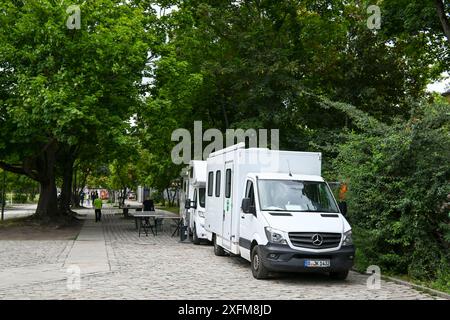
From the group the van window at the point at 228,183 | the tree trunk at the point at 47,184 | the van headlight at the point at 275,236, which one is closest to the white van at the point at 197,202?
the van window at the point at 228,183

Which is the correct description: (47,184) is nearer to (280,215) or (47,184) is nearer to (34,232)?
(34,232)

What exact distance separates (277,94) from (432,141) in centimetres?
1339

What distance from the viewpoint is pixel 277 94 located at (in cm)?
2489

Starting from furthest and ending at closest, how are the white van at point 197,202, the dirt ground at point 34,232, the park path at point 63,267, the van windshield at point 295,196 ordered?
the dirt ground at point 34,232 < the white van at point 197,202 < the van windshield at point 295,196 < the park path at point 63,267

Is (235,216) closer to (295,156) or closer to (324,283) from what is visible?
(295,156)

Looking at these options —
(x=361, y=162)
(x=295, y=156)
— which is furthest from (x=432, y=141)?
(x=295, y=156)

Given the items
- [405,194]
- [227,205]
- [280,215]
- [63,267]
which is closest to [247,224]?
[280,215]

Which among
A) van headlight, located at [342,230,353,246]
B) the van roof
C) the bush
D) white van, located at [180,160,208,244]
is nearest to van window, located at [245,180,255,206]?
the van roof

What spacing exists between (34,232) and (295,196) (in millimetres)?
15302

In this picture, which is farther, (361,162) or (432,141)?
(361,162)

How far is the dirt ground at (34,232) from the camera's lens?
21.8 meters

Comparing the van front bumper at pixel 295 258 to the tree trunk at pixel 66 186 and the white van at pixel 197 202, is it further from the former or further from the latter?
the tree trunk at pixel 66 186

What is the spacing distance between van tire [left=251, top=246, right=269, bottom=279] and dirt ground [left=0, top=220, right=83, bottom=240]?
11.8 meters

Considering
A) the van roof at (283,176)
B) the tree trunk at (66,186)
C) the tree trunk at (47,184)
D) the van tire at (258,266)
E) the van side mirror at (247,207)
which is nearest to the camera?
the van tire at (258,266)
